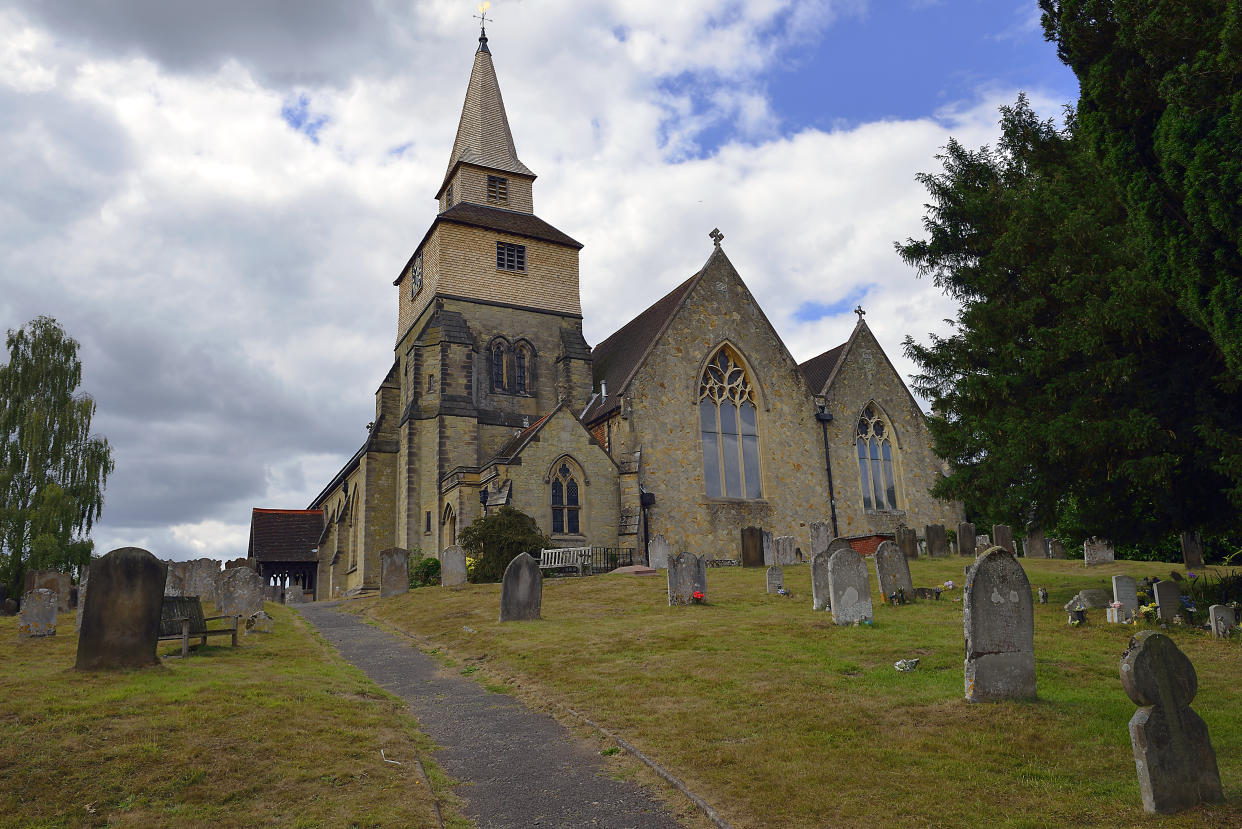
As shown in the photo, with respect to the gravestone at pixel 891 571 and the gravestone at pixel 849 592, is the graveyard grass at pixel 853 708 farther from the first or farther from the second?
the gravestone at pixel 891 571

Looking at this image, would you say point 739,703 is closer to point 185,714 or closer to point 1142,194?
point 185,714

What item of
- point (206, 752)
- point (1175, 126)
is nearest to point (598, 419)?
point (1175, 126)

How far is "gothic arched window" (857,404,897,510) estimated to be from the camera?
32.7 metres

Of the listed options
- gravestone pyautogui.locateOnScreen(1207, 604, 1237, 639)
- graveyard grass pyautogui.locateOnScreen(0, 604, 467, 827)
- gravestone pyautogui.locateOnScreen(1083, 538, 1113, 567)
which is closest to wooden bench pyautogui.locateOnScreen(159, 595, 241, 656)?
graveyard grass pyautogui.locateOnScreen(0, 604, 467, 827)

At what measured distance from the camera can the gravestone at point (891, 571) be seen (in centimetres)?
1472

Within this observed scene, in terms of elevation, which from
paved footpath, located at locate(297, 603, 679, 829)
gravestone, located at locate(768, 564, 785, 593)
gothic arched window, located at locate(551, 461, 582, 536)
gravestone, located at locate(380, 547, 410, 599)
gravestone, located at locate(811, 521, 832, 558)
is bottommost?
paved footpath, located at locate(297, 603, 679, 829)

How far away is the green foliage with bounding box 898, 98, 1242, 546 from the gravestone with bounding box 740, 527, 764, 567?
9.90 metres

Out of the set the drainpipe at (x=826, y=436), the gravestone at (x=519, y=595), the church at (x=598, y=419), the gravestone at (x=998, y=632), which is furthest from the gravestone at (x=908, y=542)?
the gravestone at (x=998, y=632)

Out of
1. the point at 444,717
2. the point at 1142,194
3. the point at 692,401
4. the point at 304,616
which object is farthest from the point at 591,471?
the point at 1142,194

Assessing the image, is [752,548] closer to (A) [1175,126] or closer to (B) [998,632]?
(B) [998,632]

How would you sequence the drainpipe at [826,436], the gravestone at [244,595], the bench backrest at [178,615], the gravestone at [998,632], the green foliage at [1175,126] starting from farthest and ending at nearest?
the drainpipe at [826,436]
the gravestone at [244,595]
the bench backrest at [178,615]
the gravestone at [998,632]
the green foliage at [1175,126]

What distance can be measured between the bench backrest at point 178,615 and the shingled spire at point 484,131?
Answer: 2838 centimetres

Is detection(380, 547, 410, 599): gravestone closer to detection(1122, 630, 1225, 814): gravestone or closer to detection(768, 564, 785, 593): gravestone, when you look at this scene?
detection(768, 564, 785, 593): gravestone

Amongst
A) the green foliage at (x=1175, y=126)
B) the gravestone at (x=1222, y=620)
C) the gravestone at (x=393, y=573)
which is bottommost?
the gravestone at (x=1222, y=620)
